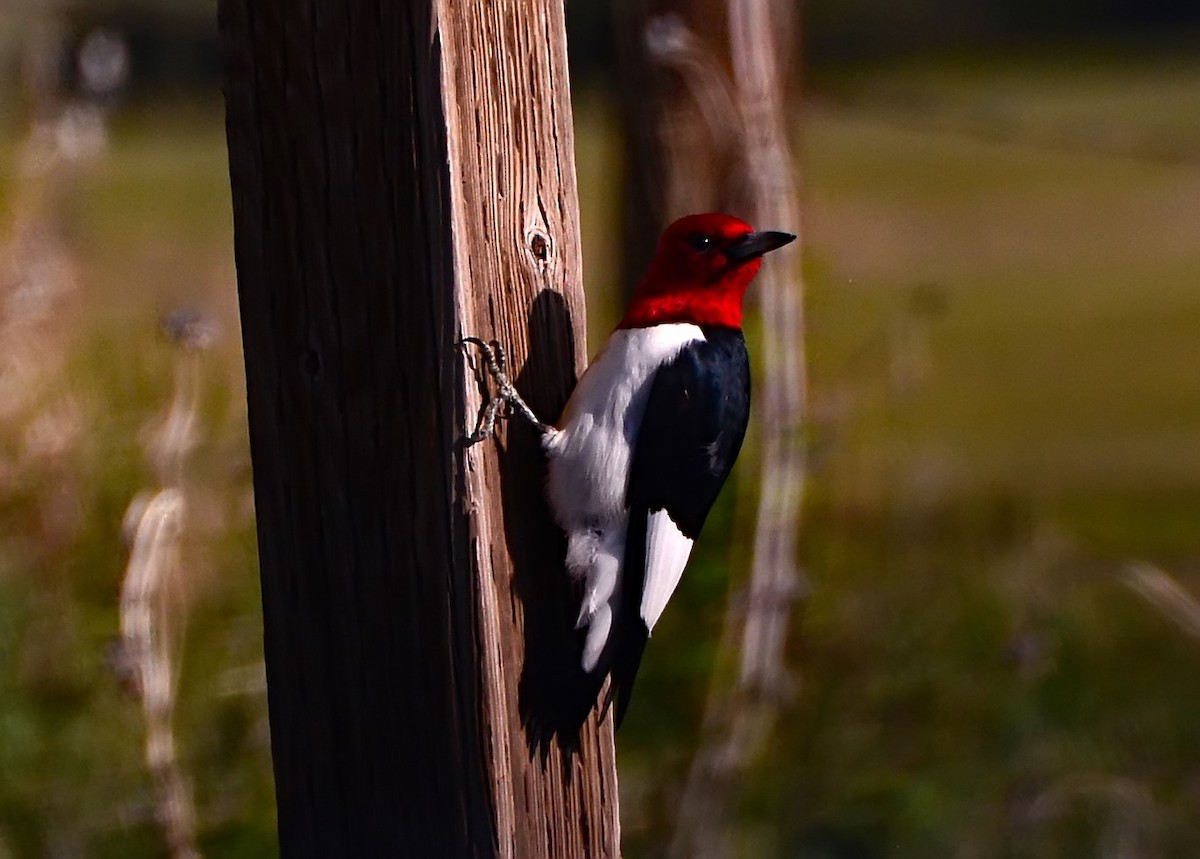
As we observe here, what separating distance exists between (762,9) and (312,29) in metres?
1.89

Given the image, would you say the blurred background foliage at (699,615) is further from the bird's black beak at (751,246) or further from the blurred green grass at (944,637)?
the bird's black beak at (751,246)

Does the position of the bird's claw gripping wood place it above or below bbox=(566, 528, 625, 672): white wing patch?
above

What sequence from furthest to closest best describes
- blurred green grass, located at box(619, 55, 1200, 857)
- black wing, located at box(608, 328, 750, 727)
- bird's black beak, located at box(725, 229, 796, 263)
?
blurred green grass, located at box(619, 55, 1200, 857)
bird's black beak, located at box(725, 229, 796, 263)
black wing, located at box(608, 328, 750, 727)

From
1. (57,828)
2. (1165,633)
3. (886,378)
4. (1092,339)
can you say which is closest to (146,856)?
(57,828)

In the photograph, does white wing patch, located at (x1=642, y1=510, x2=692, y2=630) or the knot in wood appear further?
white wing patch, located at (x1=642, y1=510, x2=692, y2=630)

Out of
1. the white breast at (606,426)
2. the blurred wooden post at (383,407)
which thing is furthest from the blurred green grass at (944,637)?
the blurred wooden post at (383,407)

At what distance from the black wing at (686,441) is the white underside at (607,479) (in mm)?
17

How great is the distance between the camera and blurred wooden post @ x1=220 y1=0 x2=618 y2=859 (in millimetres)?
1637

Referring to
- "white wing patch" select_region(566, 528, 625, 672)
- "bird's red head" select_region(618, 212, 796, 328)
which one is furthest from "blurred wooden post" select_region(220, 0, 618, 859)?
"bird's red head" select_region(618, 212, 796, 328)

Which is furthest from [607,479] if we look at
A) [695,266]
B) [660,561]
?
[695,266]

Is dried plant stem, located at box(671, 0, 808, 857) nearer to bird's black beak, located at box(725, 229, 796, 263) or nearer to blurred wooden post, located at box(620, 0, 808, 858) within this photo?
blurred wooden post, located at box(620, 0, 808, 858)

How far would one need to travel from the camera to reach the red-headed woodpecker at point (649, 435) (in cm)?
193

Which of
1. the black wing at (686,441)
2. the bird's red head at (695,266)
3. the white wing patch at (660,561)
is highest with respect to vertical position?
the bird's red head at (695,266)

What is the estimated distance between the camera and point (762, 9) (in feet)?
11.0
